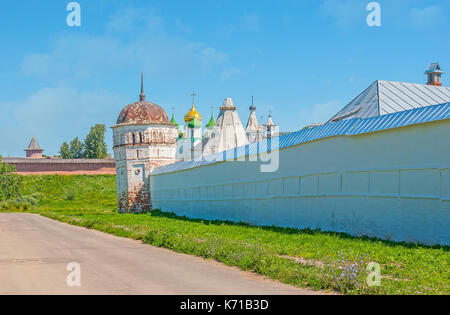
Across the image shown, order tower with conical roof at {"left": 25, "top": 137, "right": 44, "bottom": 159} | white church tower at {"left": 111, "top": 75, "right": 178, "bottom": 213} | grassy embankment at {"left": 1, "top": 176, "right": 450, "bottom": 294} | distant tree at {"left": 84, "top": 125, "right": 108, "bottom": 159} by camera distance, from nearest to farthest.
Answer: grassy embankment at {"left": 1, "top": 176, "right": 450, "bottom": 294} → white church tower at {"left": 111, "top": 75, "right": 178, "bottom": 213} → distant tree at {"left": 84, "top": 125, "right": 108, "bottom": 159} → tower with conical roof at {"left": 25, "top": 137, "right": 44, "bottom": 159}

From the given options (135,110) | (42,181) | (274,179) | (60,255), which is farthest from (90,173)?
(60,255)

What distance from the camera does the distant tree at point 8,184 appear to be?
1709 inches

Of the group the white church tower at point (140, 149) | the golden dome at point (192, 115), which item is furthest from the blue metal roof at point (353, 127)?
the golden dome at point (192, 115)

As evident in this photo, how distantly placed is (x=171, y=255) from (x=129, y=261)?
1284 mm

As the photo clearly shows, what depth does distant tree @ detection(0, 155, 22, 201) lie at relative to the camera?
43403mm

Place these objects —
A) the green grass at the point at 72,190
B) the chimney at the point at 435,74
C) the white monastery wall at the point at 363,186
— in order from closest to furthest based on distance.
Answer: the white monastery wall at the point at 363,186 → the chimney at the point at 435,74 → the green grass at the point at 72,190

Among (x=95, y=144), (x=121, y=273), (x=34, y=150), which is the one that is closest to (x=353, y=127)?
(x=121, y=273)

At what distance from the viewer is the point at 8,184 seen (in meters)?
44.2

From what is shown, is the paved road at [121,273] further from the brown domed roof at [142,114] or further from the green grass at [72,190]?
the green grass at [72,190]

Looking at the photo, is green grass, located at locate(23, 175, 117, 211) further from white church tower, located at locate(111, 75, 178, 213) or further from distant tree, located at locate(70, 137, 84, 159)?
distant tree, located at locate(70, 137, 84, 159)

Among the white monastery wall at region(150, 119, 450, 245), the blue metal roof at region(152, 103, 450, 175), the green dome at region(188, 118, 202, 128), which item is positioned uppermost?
the green dome at region(188, 118, 202, 128)

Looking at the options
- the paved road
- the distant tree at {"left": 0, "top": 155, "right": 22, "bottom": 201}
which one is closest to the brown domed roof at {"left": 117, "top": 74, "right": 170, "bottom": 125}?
the distant tree at {"left": 0, "top": 155, "right": 22, "bottom": 201}

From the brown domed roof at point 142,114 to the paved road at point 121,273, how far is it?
724 inches

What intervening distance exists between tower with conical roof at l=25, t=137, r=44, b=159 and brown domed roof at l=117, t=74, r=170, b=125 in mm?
48822
